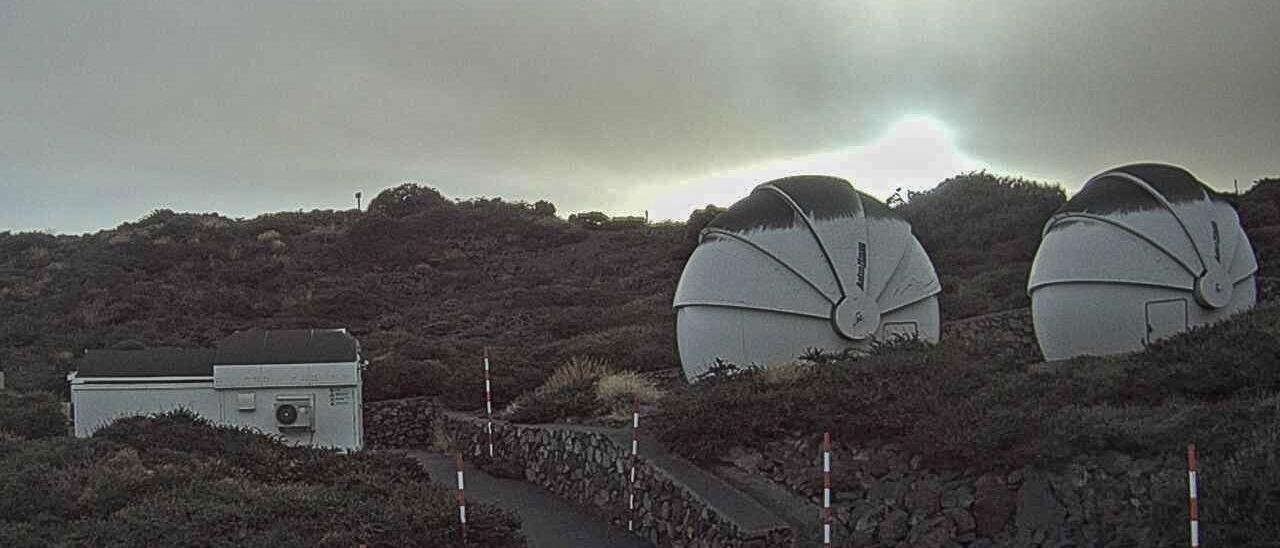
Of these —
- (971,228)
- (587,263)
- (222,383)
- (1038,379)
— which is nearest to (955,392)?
(1038,379)

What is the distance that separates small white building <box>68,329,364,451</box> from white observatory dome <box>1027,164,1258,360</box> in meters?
9.84

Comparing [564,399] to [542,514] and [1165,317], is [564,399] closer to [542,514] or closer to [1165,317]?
[542,514]

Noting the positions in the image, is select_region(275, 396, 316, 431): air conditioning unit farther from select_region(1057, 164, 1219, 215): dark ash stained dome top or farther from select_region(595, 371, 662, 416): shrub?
select_region(1057, 164, 1219, 215): dark ash stained dome top

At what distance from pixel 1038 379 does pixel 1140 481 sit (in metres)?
3.15

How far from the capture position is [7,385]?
23609mm

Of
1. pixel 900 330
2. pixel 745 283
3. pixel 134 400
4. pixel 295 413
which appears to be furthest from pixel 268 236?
pixel 900 330

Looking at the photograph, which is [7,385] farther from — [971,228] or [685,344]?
[971,228]

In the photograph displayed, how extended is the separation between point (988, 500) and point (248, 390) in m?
10.6

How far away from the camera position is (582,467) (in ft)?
47.7

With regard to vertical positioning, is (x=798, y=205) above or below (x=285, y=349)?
above

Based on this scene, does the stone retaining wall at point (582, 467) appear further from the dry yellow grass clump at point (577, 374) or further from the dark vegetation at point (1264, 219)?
the dark vegetation at point (1264, 219)

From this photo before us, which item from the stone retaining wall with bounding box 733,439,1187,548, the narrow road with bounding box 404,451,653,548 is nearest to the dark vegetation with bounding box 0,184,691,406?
the narrow road with bounding box 404,451,653,548

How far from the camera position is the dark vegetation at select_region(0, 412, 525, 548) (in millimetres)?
9195

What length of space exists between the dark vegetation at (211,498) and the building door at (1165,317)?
9076 millimetres
